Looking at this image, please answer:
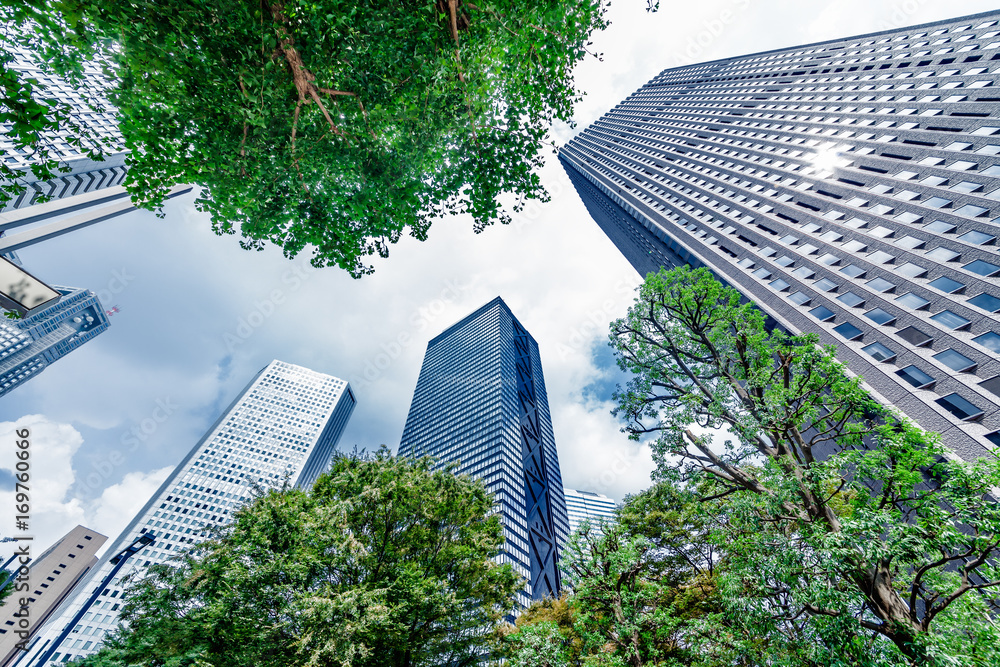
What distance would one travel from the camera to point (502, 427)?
7994 cm

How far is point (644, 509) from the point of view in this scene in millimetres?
14898

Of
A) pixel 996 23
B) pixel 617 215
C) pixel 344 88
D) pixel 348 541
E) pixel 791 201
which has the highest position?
pixel 617 215

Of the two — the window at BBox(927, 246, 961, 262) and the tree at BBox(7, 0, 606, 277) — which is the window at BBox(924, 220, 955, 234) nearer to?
the window at BBox(927, 246, 961, 262)

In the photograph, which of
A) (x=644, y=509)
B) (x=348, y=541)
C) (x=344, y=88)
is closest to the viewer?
(x=344, y=88)

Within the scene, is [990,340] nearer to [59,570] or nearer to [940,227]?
[940,227]

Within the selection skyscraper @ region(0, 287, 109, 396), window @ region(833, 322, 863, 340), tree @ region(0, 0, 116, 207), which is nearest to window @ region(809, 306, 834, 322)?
window @ region(833, 322, 863, 340)

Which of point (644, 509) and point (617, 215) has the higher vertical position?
point (617, 215)

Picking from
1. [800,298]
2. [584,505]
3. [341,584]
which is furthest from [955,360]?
[584,505]

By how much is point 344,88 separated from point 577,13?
497 centimetres

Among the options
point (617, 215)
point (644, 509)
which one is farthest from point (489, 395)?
point (644, 509)

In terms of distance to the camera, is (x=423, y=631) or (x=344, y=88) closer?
(x=344, y=88)

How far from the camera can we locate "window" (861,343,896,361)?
64.8 feet

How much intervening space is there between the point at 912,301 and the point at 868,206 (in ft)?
35.9

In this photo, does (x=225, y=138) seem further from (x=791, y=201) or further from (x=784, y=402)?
(x=791, y=201)
